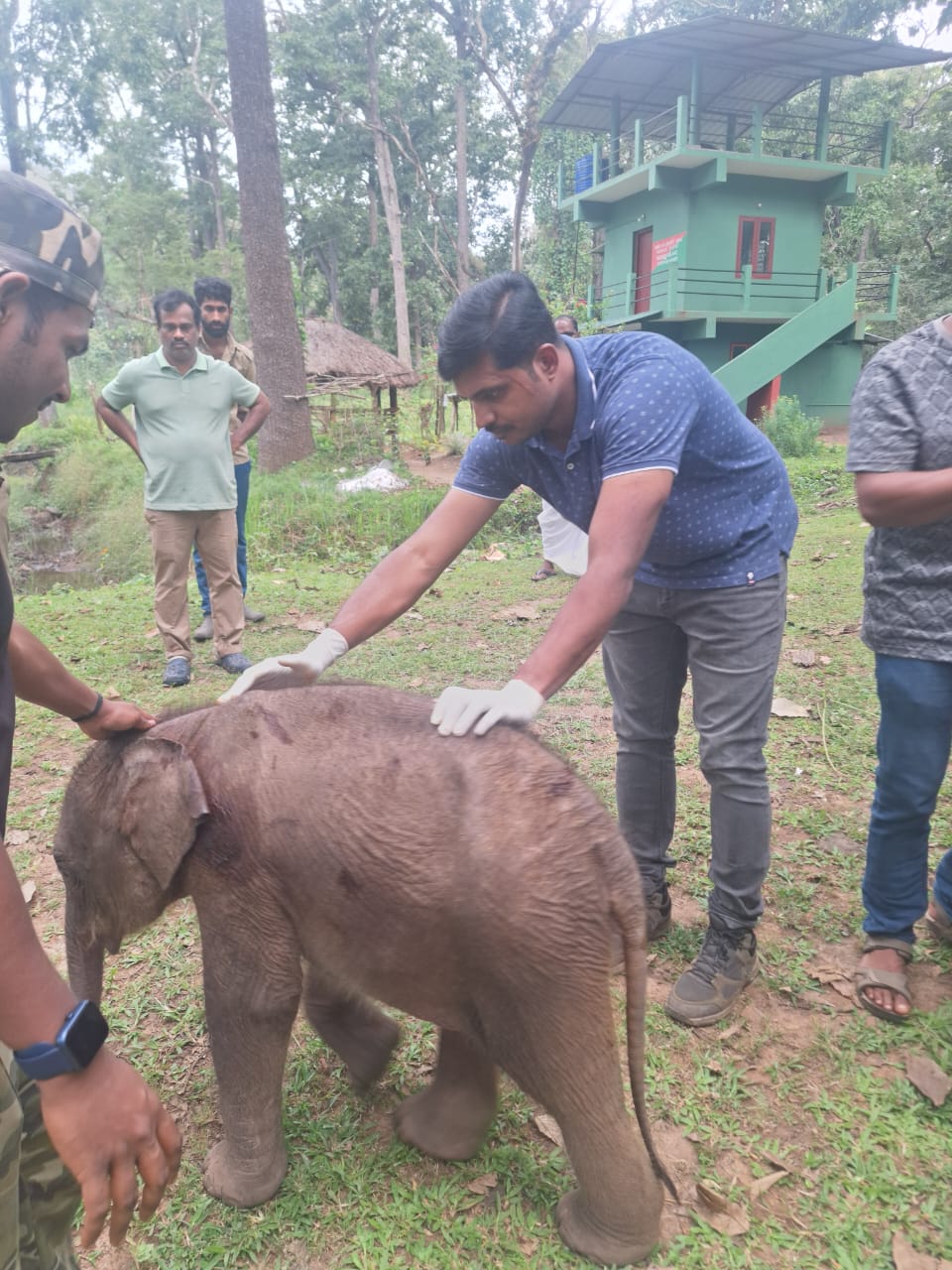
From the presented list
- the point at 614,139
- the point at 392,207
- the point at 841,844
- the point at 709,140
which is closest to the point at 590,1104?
the point at 841,844

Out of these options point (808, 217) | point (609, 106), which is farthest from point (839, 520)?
point (609, 106)

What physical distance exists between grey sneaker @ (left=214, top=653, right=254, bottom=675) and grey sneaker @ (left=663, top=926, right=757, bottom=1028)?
13.5 ft

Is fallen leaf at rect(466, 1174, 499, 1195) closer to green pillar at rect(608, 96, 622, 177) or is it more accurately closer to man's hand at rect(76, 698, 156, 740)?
man's hand at rect(76, 698, 156, 740)

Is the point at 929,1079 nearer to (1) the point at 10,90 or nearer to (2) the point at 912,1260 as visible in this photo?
(2) the point at 912,1260

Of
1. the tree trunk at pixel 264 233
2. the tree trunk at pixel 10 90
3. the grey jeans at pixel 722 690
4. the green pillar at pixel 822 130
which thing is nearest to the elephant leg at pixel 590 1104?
the grey jeans at pixel 722 690

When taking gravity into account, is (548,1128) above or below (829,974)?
below

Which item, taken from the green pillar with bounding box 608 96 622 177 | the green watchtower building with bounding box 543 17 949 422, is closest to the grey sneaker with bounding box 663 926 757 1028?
the green watchtower building with bounding box 543 17 949 422

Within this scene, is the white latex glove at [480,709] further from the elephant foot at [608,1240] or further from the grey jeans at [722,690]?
the elephant foot at [608,1240]

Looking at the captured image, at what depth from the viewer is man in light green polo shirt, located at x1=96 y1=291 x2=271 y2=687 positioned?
19.5ft

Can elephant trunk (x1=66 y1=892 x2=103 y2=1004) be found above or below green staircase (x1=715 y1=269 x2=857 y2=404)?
below

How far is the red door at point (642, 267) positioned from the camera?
66.0 feet

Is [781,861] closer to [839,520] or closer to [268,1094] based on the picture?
[268,1094]

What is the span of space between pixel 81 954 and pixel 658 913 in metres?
2.01

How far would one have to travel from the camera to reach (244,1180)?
2.28m
